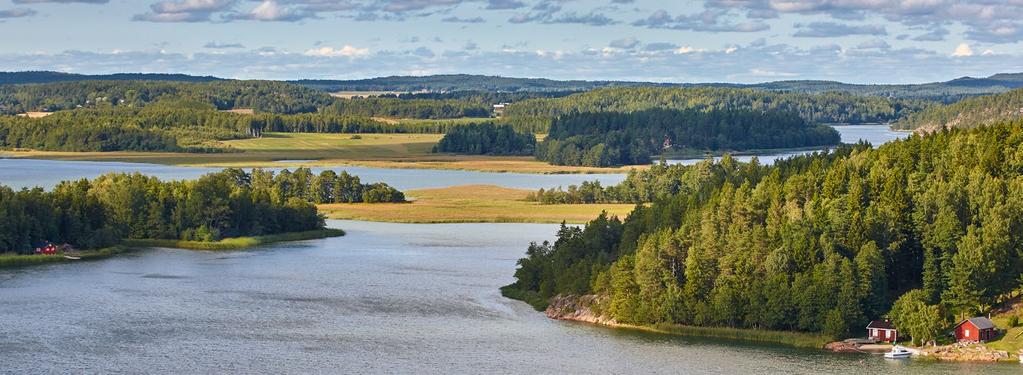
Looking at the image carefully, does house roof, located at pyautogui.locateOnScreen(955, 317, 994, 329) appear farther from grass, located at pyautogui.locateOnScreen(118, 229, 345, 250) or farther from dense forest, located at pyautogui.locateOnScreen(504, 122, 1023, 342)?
grass, located at pyautogui.locateOnScreen(118, 229, 345, 250)

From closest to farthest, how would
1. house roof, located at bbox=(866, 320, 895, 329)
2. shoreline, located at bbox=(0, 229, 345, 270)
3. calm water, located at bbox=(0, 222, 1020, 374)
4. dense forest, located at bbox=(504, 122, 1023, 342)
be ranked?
calm water, located at bbox=(0, 222, 1020, 374)
house roof, located at bbox=(866, 320, 895, 329)
dense forest, located at bbox=(504, 122, 1023, 342)
shoreline, located at bbox=(0, 229, 345, 270)

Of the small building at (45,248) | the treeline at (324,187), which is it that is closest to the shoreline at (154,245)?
the small building at (45,248)

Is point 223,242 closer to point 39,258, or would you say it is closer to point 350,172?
point 39,258

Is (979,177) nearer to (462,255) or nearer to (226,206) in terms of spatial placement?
(462,255)

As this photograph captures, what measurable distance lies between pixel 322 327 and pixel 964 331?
88.6 feet

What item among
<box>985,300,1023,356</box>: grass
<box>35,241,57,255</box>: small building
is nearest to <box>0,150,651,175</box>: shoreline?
<box>35,241,57,255</box>: small building

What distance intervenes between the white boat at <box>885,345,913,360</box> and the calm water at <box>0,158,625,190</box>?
297 ft

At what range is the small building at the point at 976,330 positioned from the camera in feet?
198

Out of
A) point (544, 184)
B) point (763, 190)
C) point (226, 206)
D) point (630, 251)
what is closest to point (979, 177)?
point (763, 190)

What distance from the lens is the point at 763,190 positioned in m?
74.2

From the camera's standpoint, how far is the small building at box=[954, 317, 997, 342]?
60500mm

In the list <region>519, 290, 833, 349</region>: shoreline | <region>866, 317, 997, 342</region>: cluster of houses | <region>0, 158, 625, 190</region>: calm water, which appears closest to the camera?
<region>866, 317, 997, 342</region>: cluster of houses

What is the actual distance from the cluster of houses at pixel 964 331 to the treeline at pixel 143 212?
51247mm

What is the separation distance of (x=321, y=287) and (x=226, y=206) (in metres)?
25.7
